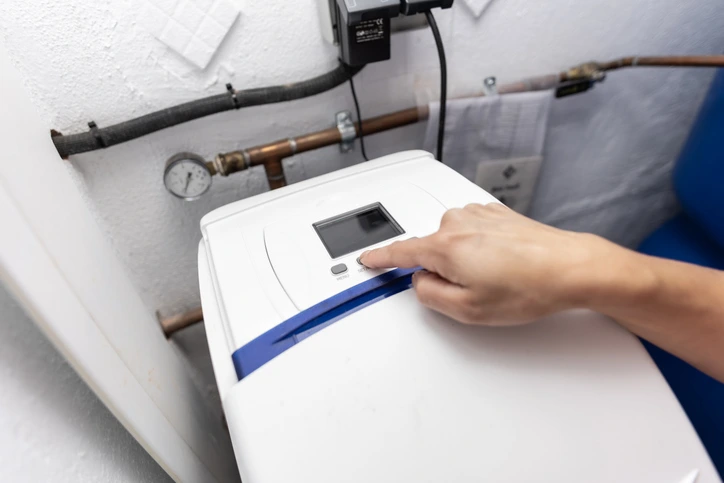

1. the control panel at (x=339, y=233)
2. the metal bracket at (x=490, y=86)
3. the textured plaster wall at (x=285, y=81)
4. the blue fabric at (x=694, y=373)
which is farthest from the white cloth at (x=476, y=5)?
the blue fabric at (x=694, y=373)

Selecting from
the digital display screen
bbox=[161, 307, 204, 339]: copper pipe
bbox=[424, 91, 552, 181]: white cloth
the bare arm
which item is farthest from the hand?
bbox=[161, 307, 204, 339]: copper pipe

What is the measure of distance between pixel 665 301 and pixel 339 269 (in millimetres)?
319

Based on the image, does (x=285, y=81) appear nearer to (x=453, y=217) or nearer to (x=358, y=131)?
(x=358, y=131)

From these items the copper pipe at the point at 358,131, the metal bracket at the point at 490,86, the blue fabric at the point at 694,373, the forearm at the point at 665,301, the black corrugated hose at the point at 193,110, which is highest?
the black corrugated hose at the point at 193,110

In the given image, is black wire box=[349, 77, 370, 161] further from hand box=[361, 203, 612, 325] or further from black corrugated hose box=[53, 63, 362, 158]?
hand box=[361, 203, 612, 325]

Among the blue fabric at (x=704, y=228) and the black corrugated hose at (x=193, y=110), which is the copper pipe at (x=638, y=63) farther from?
the black corrugated hose at (x=193, y=110)

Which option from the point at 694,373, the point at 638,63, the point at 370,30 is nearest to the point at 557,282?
the point at 370,30

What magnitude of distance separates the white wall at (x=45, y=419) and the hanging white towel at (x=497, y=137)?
2.16ft

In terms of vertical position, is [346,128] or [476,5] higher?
[476,5]

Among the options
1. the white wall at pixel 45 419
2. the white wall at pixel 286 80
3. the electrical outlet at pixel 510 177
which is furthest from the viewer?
the electrical outlet at pixel 510 177

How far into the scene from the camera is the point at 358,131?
2.34 ft

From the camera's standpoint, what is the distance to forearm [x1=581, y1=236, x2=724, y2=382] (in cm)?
35

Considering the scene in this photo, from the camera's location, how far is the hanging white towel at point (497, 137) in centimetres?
77

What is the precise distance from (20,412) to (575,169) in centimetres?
115
